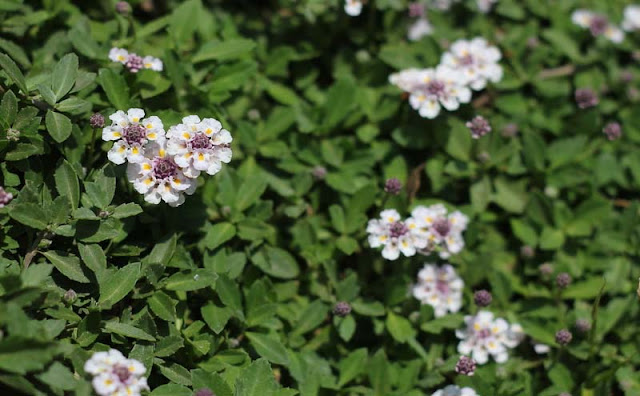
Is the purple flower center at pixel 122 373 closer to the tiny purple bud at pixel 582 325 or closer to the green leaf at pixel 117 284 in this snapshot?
the green leaf at pixel 117 284

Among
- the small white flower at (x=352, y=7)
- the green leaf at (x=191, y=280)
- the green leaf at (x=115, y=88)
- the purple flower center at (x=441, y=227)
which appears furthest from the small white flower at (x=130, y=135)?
the small white flower at (x=352, y=7)

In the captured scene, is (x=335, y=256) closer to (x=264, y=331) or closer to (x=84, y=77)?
(x=264, y=331)

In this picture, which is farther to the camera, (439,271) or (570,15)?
(570,15)

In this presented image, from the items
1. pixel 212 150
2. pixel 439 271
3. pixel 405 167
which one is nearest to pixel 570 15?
pixel 405 167

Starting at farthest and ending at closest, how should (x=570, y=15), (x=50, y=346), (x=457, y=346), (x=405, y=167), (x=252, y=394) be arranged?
(x=570, y=15) → (x=405, y=167) → (x=457, y=346) → (x=252, y=394) → (x=50, y=346)

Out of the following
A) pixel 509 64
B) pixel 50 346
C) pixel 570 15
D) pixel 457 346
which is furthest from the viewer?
pixel 570 15

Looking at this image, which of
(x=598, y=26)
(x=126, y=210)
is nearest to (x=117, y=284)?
(x=126, y=210)
